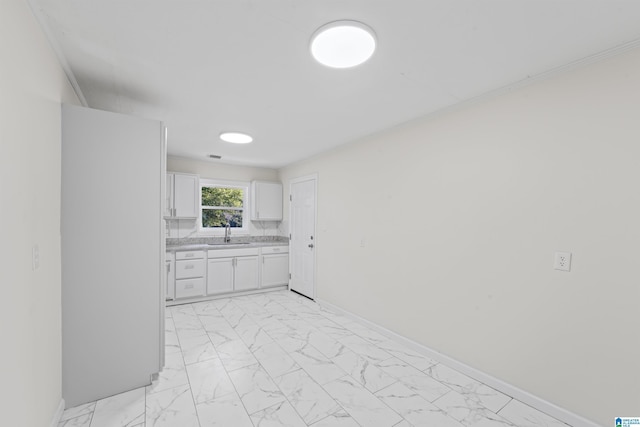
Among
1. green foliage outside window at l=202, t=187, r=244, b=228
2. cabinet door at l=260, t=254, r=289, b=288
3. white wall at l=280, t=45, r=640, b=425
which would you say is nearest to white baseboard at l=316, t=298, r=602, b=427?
white wall at l=280, t=45, r=640, b=425

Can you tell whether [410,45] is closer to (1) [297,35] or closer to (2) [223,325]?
(1) [297,35]

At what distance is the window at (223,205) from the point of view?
16.9ft

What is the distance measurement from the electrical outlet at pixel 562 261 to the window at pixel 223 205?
474 cm

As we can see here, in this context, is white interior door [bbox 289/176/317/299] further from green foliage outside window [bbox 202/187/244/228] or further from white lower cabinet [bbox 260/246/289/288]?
green foliage outside window [bbox 202/187/244/228]

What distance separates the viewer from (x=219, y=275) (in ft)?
14.8

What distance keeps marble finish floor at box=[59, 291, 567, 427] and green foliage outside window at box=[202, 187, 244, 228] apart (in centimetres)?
233

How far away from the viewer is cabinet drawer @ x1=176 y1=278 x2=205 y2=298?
13.7 feet

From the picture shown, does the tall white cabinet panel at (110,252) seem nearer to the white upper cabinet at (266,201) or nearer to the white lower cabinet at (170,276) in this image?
the white lower cabinet at (170,276)
